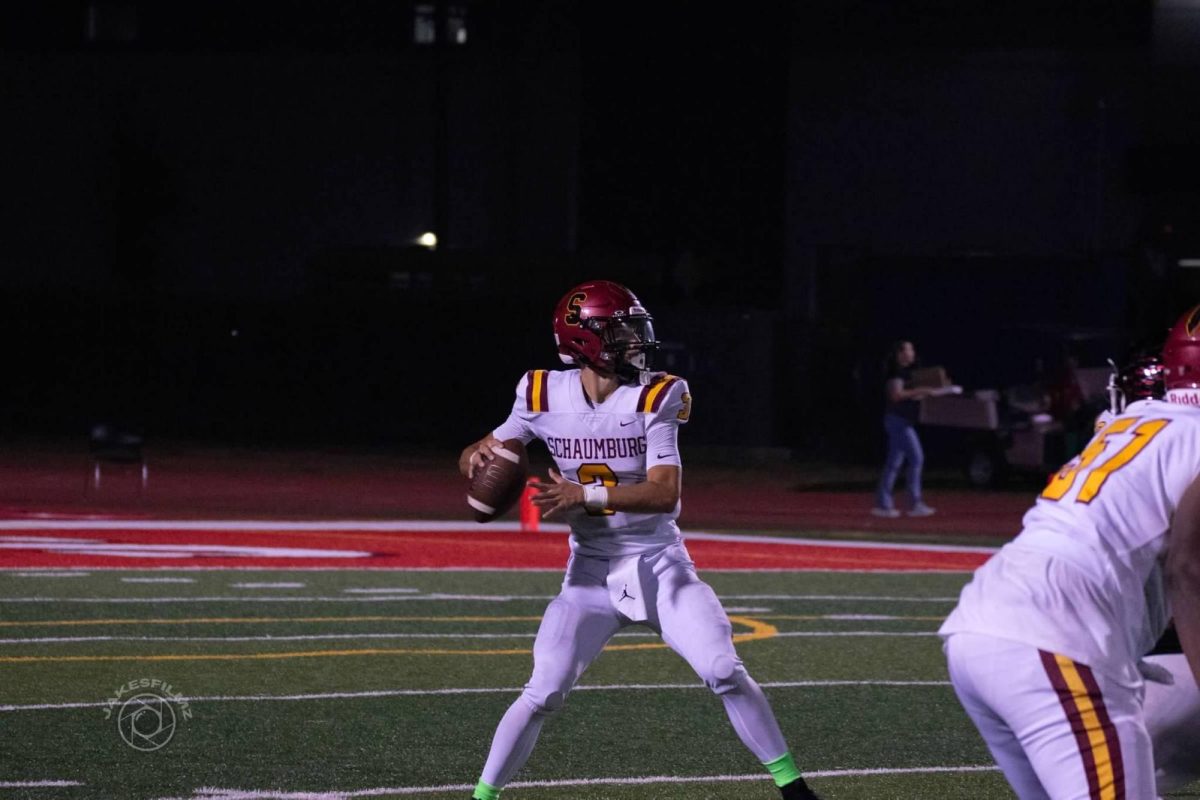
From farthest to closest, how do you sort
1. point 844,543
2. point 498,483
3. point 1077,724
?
point 844,543
point 498,483
point 1077,724

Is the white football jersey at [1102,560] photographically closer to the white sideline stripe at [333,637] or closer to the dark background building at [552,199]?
the white sideline stripe at [333,637]

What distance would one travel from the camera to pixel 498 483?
6.18 m

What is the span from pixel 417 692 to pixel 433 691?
0.27 ft

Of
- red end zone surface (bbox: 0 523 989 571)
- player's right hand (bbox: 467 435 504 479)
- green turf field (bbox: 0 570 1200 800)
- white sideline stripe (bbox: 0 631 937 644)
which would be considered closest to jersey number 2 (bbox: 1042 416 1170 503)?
player's right hand (bbox: 467 435 504 479)

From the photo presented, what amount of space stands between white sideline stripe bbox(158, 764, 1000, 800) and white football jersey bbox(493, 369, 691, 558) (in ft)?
3.62

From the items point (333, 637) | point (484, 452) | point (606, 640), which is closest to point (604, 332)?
point (484, 452)

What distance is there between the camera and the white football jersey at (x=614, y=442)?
608 centimetres

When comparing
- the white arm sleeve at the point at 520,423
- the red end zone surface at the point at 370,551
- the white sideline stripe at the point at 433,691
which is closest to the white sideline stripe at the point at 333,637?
the white sideline stripe at the point at 433,691

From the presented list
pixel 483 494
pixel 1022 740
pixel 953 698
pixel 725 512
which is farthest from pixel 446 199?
pixel 1022 740

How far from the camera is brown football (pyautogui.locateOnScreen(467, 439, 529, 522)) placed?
20.3 feet

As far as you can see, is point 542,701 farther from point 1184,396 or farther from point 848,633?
point 848,633

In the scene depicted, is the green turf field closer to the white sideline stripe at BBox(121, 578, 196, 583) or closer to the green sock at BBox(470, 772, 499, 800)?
the white sideline stripe at BBox(121, 578, 196, 583)

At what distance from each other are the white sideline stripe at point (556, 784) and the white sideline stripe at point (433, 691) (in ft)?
5.84

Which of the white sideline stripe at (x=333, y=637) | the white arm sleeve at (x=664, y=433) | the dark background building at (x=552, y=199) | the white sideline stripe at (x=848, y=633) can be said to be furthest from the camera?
the dark background building at (x=552, y=199)
